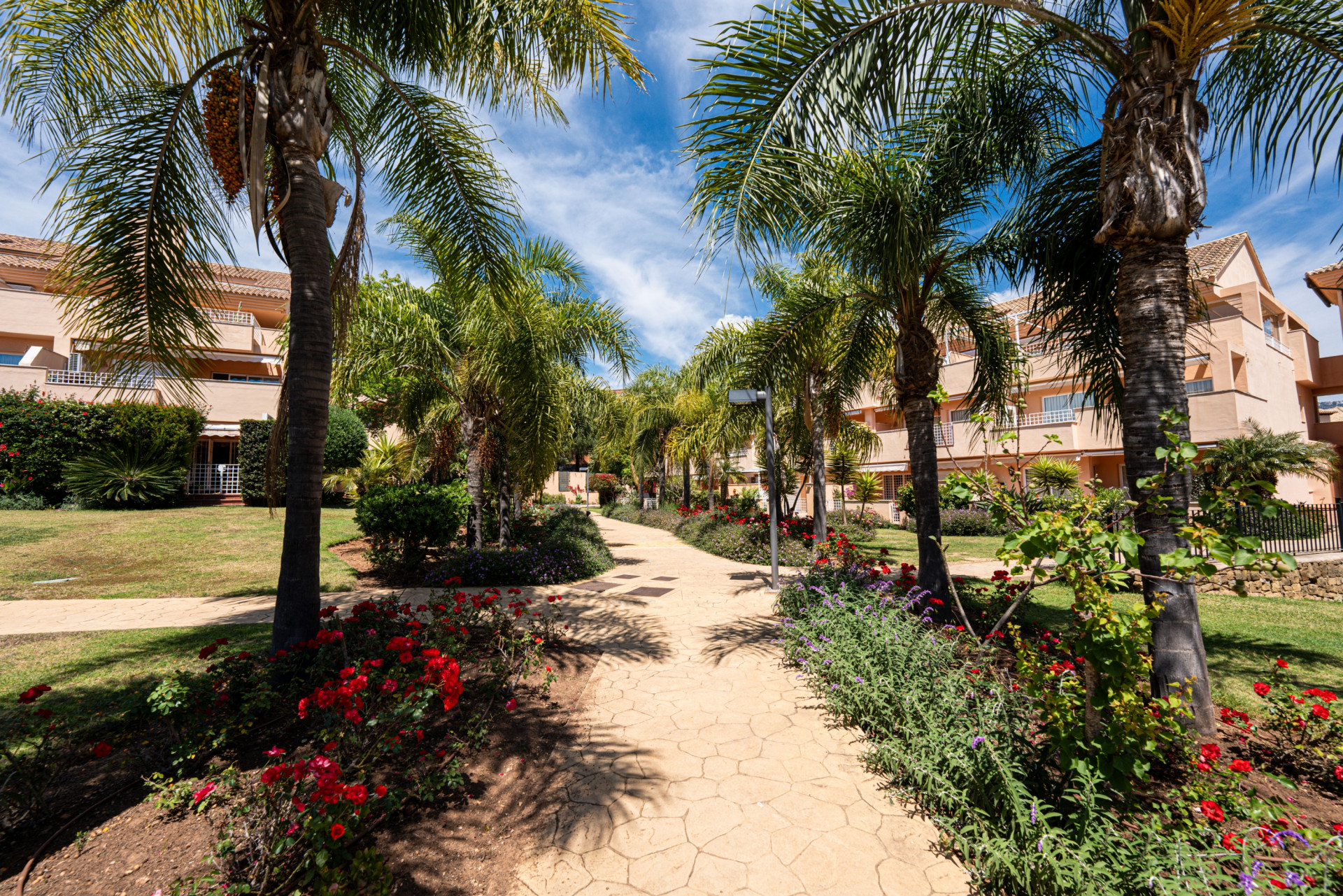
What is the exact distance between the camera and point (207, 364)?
483 inches

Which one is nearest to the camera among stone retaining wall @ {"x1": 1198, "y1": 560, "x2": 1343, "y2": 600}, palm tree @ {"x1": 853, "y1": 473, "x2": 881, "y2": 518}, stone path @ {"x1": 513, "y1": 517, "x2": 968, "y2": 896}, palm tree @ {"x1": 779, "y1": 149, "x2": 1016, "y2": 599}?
stone path @ {"x1": 513, "y1": 517, "x2": 968, "y2": 896}

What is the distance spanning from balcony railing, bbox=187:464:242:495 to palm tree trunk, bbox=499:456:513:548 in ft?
36.3

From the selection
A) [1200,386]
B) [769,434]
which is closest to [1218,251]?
[1200,386]

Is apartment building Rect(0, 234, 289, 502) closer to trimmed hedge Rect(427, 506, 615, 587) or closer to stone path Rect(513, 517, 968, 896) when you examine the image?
trimmed hedge Rect(427, 506, 615, 587)

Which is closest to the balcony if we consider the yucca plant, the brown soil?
the brown soil

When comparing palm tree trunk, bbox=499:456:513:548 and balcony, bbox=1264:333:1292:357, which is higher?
balcony, bbox=1264:333:1292:357

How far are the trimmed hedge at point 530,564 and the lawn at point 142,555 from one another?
64.0 inches

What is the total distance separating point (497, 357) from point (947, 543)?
991 cm

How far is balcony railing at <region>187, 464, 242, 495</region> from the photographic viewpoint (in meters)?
16.3

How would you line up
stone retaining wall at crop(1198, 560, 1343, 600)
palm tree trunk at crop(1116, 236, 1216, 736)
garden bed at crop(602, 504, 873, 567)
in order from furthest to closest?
garden bed at crop(602, 504, 873, 567), stone retaining wall at crop(1198, 560, 1343, 600), palm tree trunk at crop(1116, 236, 1216, 736)

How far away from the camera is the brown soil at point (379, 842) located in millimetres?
2207

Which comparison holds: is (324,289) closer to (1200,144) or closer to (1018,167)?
(1200,144)

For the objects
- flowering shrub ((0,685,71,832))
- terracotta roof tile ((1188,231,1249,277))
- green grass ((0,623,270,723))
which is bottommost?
green grass ((0,623,270,723))

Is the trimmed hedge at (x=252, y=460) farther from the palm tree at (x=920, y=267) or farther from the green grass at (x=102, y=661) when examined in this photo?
the palm tree at (x=920, y=267)
